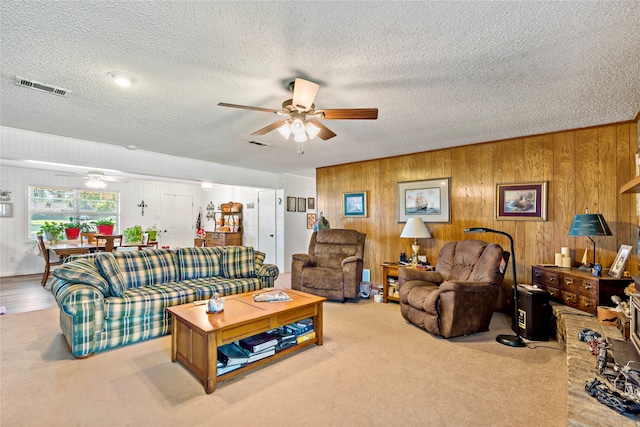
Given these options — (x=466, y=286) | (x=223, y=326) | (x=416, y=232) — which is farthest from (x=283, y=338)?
(x=416, y=232)

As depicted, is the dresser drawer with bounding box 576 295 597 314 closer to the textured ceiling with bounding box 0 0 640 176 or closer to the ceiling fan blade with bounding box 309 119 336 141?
the textured ceiling with bounding box 0 0 640 176

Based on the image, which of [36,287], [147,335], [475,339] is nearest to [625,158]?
[475,339]

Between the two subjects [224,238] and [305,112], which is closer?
[305,112]

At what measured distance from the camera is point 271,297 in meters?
3.00

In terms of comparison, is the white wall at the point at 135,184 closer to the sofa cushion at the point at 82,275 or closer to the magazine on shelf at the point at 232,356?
the sofa cushion at the point at 82,275

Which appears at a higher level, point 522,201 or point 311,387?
point 522,201

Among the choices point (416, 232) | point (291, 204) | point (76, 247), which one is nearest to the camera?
point (416, 232)

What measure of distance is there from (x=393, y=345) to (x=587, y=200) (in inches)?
115

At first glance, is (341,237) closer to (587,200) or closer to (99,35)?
(587,200)

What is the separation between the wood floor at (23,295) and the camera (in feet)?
13.9

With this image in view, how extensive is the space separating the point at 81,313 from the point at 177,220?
682 centimetres

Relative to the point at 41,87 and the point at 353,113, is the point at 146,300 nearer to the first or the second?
the point at 41,87

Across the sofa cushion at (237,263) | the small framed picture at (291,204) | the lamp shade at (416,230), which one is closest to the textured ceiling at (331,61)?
the lamp shade at (416,230)

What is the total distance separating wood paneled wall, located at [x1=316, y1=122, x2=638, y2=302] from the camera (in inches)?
133
